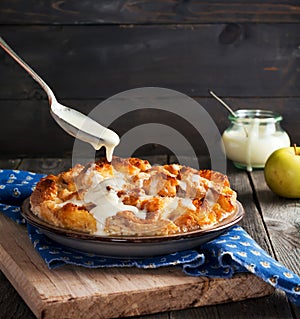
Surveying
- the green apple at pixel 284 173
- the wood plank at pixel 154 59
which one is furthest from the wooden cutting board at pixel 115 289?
the wood plank at pixel 154 59

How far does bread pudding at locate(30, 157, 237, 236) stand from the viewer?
1387mm

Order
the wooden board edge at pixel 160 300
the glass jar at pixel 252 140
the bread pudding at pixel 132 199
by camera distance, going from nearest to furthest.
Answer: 1. the wooden board edge at pixel 160 300
2. the bread pudding at pixel 132 199
3. the glass jar at pixel 252 140


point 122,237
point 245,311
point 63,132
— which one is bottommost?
point 63,132

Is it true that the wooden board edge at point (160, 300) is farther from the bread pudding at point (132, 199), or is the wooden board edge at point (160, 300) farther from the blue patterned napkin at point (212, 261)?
the bread pudding at point (132, 199)

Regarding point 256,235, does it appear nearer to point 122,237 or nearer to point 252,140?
point 122,237

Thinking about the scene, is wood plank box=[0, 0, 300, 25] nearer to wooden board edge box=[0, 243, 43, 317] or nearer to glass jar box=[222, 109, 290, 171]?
glass jar box=[222, 109, 290, 171]

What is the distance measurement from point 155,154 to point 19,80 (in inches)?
26.2

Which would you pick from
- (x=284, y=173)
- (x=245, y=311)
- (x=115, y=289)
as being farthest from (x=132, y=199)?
(x=284, y=173)

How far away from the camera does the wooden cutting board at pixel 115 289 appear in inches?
49.9

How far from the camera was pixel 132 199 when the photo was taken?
4.80ft

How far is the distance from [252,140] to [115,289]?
49.1 inches

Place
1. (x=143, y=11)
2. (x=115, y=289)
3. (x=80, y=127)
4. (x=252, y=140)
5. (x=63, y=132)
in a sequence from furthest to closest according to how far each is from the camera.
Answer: (x=63, y=132), (x=143, y=11), (x=252, y=140), (x=80, y=127), (x=115, y=289)

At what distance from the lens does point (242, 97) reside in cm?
282

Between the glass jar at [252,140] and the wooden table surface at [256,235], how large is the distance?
0.15ft
